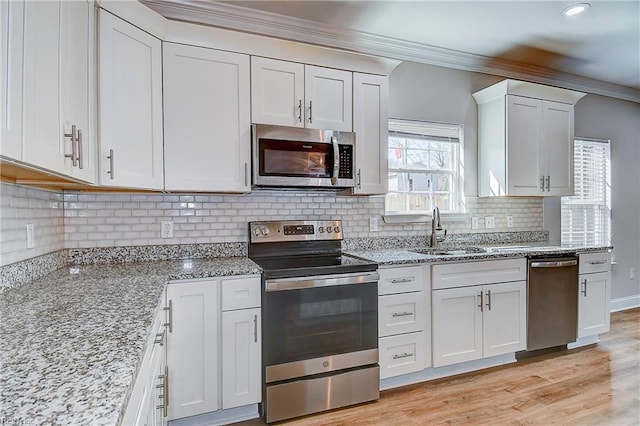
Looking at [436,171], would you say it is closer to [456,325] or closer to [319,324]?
[456,325]

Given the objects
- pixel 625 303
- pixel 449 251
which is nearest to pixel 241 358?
pixel 449 251

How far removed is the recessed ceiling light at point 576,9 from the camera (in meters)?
2.57

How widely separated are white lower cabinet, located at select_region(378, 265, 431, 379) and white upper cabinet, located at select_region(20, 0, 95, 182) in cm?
180

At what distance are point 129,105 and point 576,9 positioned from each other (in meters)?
3.05

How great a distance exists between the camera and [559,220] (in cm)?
392

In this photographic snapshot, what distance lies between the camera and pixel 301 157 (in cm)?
247

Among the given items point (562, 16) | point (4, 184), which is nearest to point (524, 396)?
point (562, 16)

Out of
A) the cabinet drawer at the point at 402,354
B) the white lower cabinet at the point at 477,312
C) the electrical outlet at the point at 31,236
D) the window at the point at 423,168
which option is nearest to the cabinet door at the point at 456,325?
the white lower cabinet at the point at 477,312

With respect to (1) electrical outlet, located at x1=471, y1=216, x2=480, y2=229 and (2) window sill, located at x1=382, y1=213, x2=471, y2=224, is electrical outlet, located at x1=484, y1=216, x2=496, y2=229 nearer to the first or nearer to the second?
(1) electrical outlet, located at x1=471, y1=216, x2=480, y2=229

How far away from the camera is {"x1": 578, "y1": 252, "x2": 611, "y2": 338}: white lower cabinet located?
3.16 metres

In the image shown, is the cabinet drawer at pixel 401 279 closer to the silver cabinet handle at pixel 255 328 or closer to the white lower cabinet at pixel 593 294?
the silver cabinet handle at pixel 255 328

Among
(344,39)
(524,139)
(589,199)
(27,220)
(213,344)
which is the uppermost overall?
(344,39)

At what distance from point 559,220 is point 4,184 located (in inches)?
179

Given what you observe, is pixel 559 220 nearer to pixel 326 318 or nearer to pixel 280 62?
pixel 326 318
